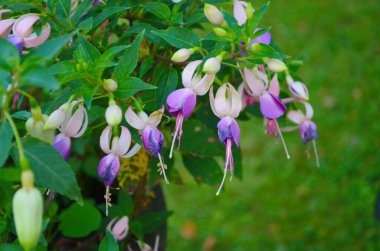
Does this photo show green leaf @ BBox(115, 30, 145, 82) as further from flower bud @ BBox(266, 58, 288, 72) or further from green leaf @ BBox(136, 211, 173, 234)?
green leaf @ BBox(136, 211, 173, 234)

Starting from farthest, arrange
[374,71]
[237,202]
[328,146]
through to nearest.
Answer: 1. [374,71]
2. [328,146]
3. [237,202]

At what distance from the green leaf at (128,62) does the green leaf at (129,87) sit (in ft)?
0.03

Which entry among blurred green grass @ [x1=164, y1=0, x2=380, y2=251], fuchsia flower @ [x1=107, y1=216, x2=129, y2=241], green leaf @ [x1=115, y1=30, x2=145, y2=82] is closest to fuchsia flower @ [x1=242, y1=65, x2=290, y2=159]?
green leaf @ [x1=115, y1=30, x2=145, y2=82]

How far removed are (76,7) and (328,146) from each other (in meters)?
1.42

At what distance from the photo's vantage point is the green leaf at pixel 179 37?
0.70m

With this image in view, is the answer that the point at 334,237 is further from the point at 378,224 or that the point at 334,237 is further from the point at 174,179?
the point at 174,179

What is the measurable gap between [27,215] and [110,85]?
0.65 ft

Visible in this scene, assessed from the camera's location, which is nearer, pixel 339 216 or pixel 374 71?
pixel 339 216

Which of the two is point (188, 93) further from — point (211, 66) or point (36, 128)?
point (36, 128)

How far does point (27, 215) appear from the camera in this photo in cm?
50

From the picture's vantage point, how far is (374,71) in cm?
229

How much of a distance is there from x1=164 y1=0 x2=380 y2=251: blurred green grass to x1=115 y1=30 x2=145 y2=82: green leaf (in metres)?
0.96

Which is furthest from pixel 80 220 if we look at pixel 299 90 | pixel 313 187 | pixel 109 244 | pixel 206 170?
pixel 313 187

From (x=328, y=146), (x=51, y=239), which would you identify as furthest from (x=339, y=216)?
(x=51, y=239)
